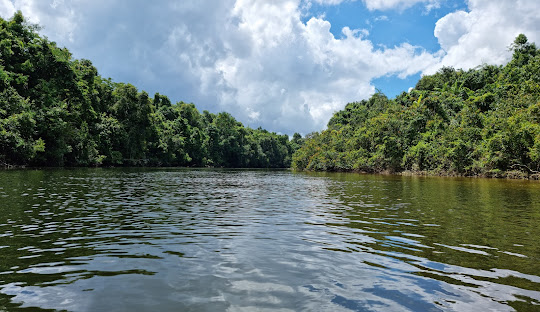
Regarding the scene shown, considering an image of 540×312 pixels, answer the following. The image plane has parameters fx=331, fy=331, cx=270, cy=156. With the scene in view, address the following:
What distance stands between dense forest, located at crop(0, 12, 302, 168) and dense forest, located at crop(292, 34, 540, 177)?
44507 millimetres

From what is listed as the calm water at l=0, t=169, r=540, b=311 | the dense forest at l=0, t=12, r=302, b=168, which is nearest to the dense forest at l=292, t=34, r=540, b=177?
the calm water at l=0, t=169, r=540, b=311

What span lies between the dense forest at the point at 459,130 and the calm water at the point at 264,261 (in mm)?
32113

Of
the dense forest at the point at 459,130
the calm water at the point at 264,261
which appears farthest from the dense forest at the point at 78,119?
the dense forest at the point at 459,130

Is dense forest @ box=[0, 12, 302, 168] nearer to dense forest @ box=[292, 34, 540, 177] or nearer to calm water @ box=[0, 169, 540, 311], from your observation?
calm water @ box=[0, 169, 540, 311]

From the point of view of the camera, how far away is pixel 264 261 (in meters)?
6.46

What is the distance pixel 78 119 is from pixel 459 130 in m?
64.3

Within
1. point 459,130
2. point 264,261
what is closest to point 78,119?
point 459,130

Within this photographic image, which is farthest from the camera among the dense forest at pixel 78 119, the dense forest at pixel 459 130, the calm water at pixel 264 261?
the dense forest at pixel 78 119

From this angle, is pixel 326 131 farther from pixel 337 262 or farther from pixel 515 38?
pixel 337 262

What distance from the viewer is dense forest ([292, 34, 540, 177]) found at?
38.4 m

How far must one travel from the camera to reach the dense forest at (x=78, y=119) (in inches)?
1839

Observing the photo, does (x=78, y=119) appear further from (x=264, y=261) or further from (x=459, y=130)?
(x=264, y=261)

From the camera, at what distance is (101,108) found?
77.8m

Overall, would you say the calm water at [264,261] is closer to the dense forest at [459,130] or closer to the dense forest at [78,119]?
the dense forest at [459,130]
